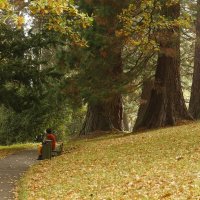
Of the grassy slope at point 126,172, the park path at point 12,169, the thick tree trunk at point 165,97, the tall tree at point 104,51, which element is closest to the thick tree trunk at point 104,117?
the thick tree trunk at point 165,97

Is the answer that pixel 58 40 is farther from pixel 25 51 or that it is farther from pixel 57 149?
pixel 57 149

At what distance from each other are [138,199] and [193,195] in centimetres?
107

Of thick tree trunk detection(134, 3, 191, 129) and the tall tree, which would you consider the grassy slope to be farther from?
thick tree trunk detection(134, 3, 191, 129)

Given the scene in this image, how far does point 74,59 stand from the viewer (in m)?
23.3

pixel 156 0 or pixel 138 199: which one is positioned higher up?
pixel 156 0

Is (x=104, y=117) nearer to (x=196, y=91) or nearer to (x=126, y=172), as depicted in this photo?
(x=196, y=91)

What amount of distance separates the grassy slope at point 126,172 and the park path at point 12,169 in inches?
12.7

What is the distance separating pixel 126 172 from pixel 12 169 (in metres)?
4.66

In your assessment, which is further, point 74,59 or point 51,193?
point 74,59

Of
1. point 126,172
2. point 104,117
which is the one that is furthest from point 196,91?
point 126,172

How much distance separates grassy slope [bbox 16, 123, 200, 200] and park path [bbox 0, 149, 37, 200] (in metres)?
0.32

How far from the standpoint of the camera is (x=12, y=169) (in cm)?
1523

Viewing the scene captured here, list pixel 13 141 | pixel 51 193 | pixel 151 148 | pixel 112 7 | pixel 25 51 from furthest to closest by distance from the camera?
1. pixel 13 141
2. pixel 25 51
3. pixel 112 7
4. pixel 151 148
5. pixel 51 193

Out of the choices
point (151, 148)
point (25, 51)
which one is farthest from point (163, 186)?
point (25, 51)
